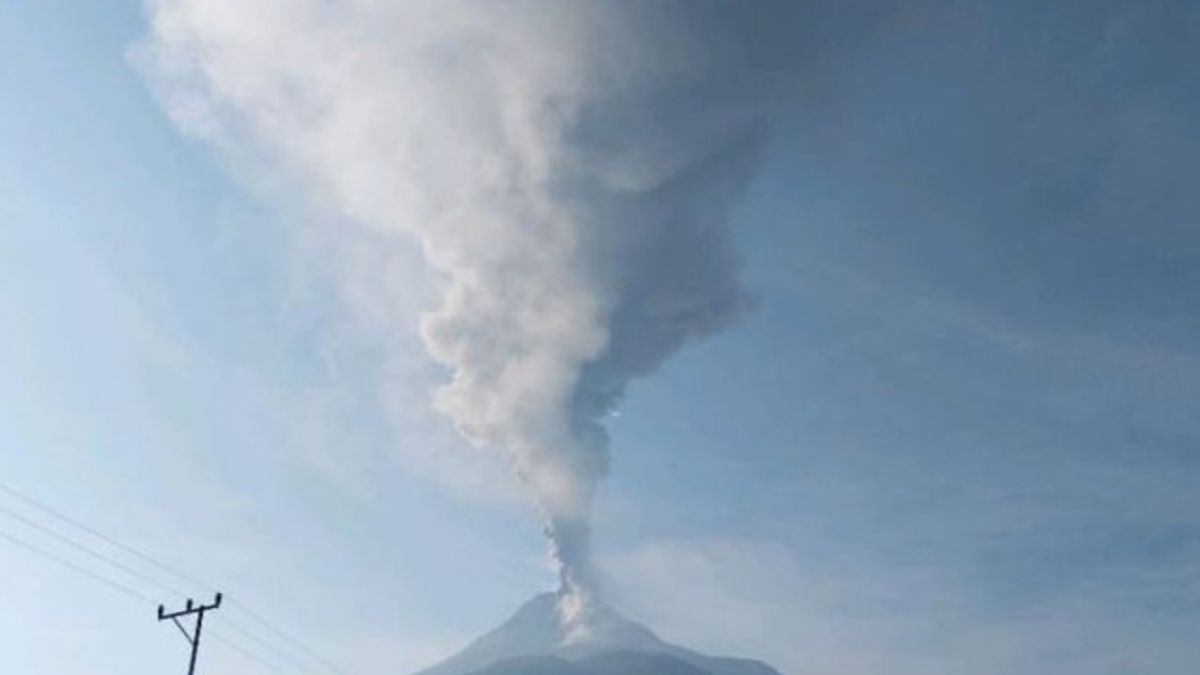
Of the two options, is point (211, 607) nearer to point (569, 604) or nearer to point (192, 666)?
point (192, 666)

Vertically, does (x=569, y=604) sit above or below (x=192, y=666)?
above

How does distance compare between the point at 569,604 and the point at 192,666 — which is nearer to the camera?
the point at 192,666

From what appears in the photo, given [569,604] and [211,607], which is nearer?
[211,607]

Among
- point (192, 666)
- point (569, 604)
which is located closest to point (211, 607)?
point (192, 666)

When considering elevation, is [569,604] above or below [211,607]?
above
